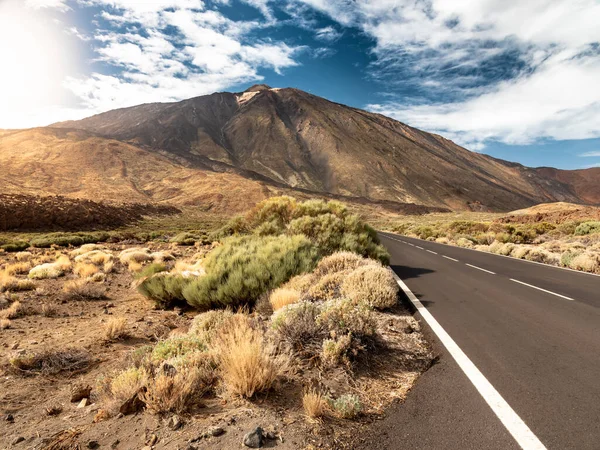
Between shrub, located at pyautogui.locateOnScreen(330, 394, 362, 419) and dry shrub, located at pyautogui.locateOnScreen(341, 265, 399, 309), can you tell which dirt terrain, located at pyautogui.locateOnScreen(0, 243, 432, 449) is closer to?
shrub, located at pyautogui.locateOnScreen(330, 394, 362, 419)

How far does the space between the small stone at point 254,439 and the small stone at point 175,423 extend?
A: 0.75 m

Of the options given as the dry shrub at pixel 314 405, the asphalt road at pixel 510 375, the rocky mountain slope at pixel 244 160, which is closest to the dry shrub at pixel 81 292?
the asphalt road at pixel 510 375

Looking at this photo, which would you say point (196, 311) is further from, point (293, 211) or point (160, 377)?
point (293, 211)

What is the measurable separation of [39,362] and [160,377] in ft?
11.3

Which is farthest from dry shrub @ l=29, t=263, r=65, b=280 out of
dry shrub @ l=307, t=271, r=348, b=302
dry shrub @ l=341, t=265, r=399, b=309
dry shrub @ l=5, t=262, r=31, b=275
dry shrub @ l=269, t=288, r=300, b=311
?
dry shrub @ l=341, t=265, r=399, b=309

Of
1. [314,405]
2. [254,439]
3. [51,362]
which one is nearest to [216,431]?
[254,439]

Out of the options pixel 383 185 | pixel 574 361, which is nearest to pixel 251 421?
pixel 574 361

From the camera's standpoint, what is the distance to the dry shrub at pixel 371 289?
667 cm

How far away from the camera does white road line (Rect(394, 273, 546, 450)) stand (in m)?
2.83

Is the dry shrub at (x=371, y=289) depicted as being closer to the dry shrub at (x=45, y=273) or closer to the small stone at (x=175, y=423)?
the small stone at (x=175, y=423)

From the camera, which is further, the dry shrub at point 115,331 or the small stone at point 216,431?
the dry shrub at point 115,331

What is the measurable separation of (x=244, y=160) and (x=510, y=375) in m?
159

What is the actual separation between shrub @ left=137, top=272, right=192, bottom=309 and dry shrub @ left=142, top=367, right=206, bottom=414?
5.67 metres

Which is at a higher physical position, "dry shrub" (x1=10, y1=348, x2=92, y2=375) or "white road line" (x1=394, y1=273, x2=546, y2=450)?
"white road line" (x1=394, y1=273, x2=546, y2=450)
